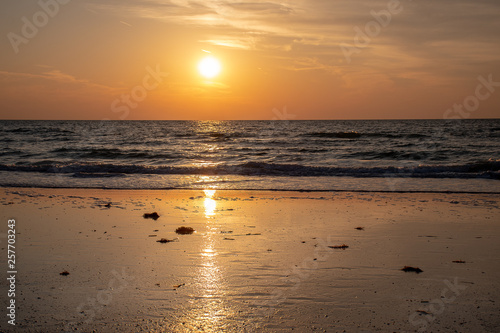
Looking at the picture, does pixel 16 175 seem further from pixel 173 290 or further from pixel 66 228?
pixel 173 290

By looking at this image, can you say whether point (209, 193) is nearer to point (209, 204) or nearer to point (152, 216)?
point (209, 204)

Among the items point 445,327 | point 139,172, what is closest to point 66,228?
point 445,327

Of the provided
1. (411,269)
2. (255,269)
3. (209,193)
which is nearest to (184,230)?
(255,269)

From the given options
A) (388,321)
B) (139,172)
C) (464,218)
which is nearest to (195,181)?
(139,172)

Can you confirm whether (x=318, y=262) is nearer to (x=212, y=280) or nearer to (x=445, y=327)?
(x=212, y=280)

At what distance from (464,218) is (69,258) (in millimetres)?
8201

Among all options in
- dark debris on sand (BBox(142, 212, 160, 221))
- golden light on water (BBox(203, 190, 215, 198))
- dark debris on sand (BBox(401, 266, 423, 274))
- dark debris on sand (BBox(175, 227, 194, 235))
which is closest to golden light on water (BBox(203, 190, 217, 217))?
golden light on water (BBox(203, 190, 215, 198))

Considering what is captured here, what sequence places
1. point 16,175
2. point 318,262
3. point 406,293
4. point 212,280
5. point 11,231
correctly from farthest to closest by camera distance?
point 16,175 → point 11,231 → point 318,262 → point 212,280 → point 406,293

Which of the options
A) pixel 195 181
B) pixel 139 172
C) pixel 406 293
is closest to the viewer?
pixel 406 293

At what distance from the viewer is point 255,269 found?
552 centimetres

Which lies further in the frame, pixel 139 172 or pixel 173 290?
pixel 139 172

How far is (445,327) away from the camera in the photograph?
3.95m

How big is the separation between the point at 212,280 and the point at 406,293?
2.38m

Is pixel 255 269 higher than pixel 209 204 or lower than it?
higher
